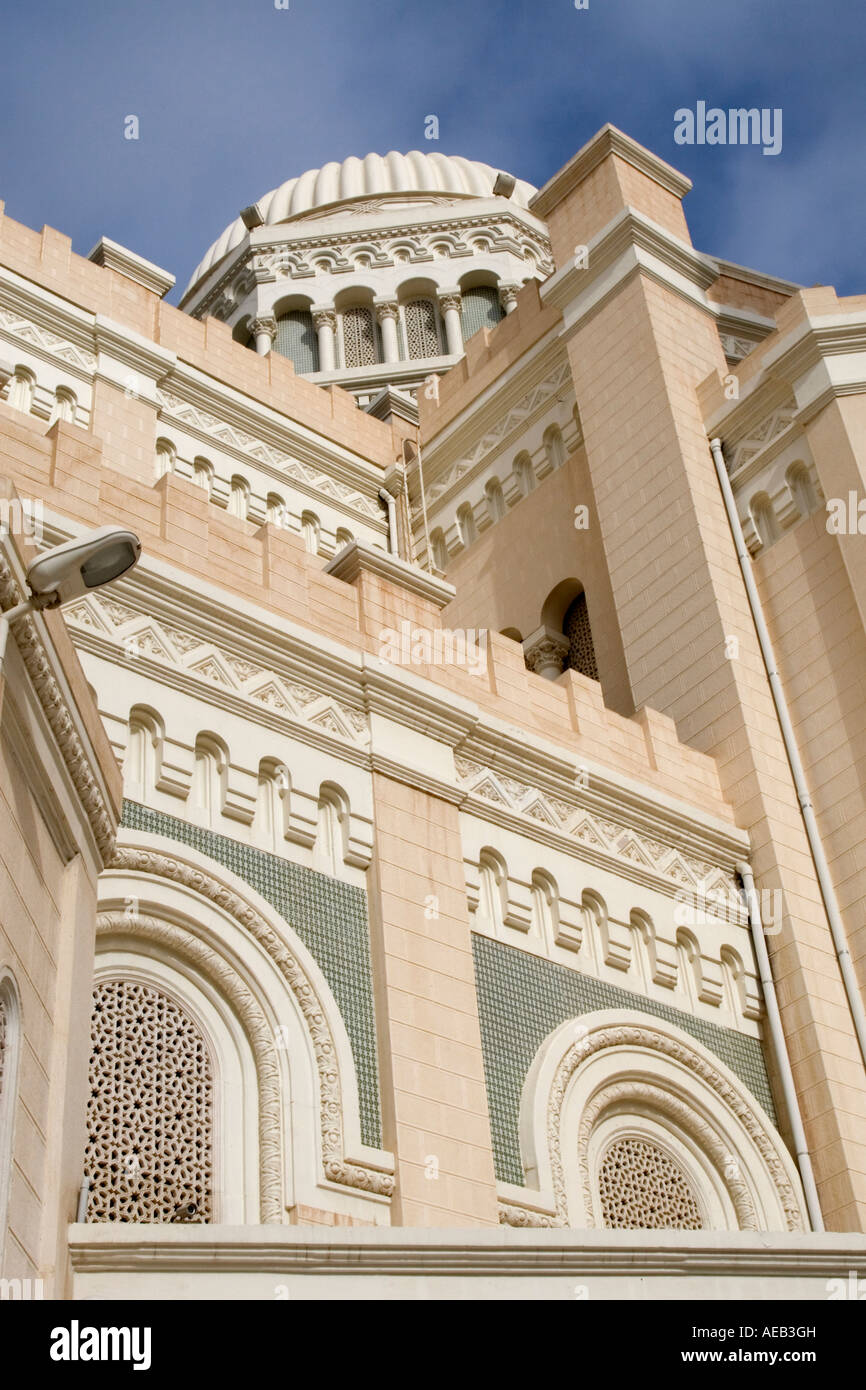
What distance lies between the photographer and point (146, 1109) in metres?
10.2

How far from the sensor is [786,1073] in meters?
13.4

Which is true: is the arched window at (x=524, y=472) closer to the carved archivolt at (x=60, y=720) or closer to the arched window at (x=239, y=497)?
the arched window at (x=239, y=497)

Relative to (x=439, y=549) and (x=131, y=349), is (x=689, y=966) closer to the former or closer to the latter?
(x=439, y=549)

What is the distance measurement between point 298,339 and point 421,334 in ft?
7.26

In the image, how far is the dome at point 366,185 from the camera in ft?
110

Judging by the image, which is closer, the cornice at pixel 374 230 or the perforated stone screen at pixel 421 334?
the perforated stone screen at pixel 421 334

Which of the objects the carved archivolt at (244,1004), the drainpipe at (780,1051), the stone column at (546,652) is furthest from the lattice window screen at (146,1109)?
the stone column at (546,652)

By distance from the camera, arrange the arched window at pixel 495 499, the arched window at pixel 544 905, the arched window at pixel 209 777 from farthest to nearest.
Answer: the arched window at pixel 495 499
the arched window at pixel 544 905
the arched window at pixel 209 777

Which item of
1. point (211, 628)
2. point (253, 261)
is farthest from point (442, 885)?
point (253, 261)

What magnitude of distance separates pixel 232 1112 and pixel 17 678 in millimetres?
4054

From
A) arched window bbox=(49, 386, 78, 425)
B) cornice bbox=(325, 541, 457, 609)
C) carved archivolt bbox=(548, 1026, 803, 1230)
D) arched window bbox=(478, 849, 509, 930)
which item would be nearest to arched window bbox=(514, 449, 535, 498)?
arched window bbox=(49, 386, 78, 425)

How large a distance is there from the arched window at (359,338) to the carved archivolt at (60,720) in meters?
22.0

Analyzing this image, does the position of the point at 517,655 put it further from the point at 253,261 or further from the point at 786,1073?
the point at 253,261

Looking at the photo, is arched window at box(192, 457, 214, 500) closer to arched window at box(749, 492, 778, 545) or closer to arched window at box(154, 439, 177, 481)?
arched window at box(154, 439, 177, 481)
